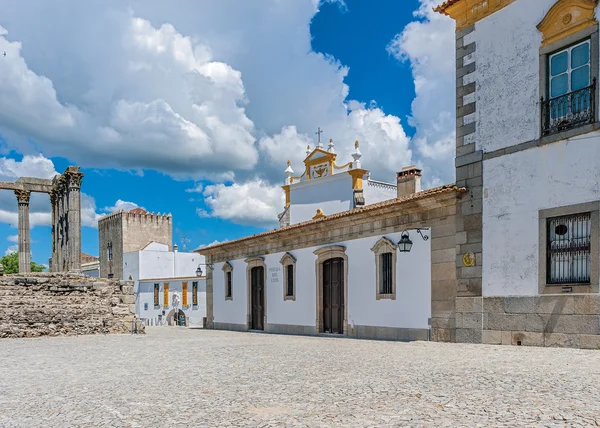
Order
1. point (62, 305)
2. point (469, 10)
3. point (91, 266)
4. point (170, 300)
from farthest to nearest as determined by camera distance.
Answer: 1. point (91, 266)
2. point (170, 300)
3. point (62, 305)
4. point (469, 10)

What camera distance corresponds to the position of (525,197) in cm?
1068

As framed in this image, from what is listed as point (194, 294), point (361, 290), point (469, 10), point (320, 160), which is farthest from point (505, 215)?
A: point (194, 294)

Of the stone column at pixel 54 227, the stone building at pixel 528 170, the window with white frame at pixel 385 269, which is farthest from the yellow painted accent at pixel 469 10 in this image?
the stone column at pixel 54 227

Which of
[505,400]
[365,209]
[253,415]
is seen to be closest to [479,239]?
[365,209]

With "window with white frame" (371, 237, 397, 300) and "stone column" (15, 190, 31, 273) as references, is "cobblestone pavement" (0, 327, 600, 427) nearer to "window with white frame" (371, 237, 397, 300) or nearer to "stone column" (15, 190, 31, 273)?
"window with white frame" (371, 237, 397, 300)

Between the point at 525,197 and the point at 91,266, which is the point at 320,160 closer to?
the point at 525,197

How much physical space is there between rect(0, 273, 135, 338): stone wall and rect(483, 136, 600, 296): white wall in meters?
12.3

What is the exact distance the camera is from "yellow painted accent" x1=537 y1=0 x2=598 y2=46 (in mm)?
9773

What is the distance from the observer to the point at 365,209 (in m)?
14.6

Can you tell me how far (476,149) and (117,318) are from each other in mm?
12709

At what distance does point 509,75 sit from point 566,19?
141 cm

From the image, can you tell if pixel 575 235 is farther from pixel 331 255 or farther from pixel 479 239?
pixel 331 255

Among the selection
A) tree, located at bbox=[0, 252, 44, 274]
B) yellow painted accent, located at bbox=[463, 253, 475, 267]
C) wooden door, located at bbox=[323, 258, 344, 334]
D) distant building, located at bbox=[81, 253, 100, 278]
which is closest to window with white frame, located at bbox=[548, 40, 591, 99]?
yellow painted accent, located at bbox=[463, 253, 475, 267]

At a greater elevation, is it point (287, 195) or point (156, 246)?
point (287, 195)
